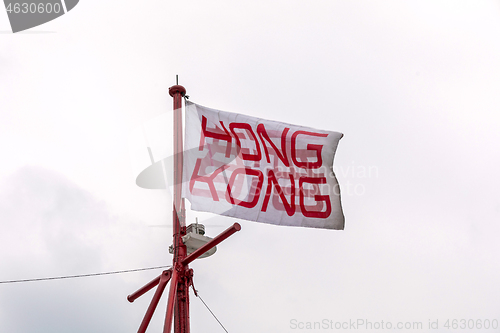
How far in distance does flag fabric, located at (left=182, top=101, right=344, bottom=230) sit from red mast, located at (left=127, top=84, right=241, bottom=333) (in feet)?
1.57

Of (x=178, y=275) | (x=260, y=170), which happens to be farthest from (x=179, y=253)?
(x=260, y=170)

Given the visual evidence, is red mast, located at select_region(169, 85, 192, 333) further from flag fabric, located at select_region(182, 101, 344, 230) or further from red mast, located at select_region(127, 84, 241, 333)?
flag fabric, located at select_region(182, 101, 344, 230)

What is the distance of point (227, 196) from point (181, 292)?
3201 mm

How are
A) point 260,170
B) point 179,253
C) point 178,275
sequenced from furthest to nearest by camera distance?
1. point 260,170
2. point 179,253
3. point 178,275

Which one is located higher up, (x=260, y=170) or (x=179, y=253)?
(x=260, y=170)

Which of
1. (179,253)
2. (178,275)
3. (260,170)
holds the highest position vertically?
(260,170)

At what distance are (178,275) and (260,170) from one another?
14.4ft

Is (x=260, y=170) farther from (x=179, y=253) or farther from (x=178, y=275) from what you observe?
(x=178, y=275)

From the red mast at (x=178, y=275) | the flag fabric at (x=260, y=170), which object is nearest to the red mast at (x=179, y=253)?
the red mast at (x=178, y=275)

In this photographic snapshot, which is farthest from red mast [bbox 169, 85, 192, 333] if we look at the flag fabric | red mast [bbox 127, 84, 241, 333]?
the flag fabric

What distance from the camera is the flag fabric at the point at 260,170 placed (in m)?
17.5

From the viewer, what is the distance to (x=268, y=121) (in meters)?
19.6

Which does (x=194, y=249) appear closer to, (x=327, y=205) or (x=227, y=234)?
(x=227, y=234)

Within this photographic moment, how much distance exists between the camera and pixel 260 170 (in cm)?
1859
